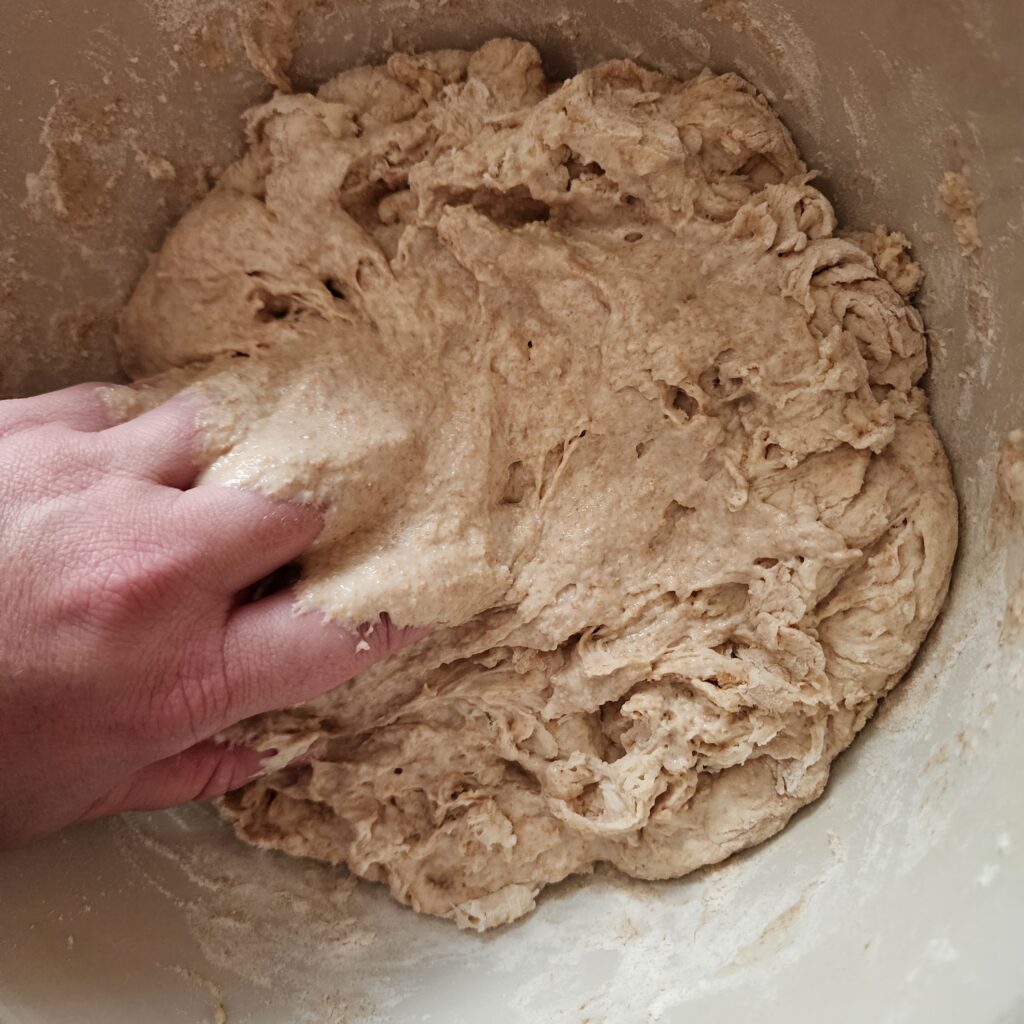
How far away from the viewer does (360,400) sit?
1.78 m

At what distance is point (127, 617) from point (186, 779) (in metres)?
0.44

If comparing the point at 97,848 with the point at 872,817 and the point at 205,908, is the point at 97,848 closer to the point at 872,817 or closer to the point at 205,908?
the point at 205,908

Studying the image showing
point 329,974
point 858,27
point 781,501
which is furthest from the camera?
point 329,974

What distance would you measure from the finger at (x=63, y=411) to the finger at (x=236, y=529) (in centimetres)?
30

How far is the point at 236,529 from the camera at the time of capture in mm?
1553

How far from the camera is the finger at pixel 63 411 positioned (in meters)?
1.68

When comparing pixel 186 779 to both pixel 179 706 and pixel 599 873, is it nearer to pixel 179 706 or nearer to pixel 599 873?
pixel 179 706

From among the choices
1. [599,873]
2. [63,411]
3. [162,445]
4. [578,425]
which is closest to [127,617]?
[162,445]

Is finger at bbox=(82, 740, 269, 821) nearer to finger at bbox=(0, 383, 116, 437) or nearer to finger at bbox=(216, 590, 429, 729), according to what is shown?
finger at bbox=(216, 590, 429, 729)

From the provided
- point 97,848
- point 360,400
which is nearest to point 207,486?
point 360,400

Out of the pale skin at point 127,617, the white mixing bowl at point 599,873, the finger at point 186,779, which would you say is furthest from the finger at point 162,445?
the finger at point 186,779

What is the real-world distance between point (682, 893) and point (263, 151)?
1.77 m

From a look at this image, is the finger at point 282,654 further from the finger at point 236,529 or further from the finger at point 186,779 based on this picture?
the finger at point 186,779

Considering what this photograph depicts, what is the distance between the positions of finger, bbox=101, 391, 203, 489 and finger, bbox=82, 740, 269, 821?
0.54 metres
